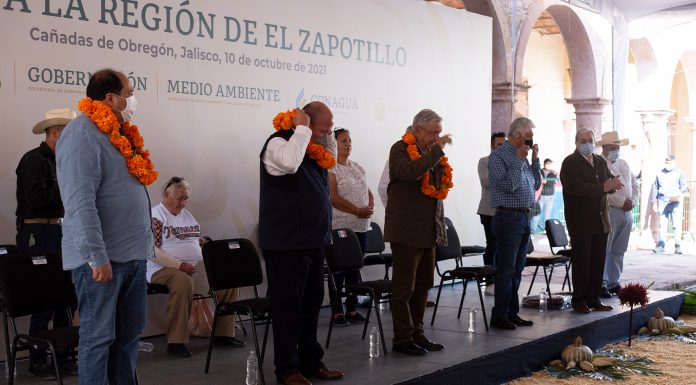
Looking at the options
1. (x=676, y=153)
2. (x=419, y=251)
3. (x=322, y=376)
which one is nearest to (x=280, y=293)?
(x=322, y=376)

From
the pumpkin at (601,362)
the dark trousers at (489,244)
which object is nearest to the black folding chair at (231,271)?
the pumpkin at (601,362)

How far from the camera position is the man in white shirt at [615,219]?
7641 mm

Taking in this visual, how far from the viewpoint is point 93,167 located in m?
3.27

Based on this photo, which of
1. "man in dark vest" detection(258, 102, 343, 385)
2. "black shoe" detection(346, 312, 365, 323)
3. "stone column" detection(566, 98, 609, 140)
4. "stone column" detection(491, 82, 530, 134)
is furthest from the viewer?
"stone column" detection(566, 98, 609, 140)

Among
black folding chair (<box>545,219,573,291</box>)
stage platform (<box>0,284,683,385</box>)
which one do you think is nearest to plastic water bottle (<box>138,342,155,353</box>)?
stage platform (<box>0,284,683,385</box>)

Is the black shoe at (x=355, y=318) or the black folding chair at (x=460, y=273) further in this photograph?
the black shoe at (x=355, y=318)

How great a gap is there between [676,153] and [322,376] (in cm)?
1990

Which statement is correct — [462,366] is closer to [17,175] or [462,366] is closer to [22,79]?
[17,175]

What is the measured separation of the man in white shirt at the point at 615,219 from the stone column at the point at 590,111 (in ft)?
18.6

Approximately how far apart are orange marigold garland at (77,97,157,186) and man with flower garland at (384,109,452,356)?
1785 millimetres

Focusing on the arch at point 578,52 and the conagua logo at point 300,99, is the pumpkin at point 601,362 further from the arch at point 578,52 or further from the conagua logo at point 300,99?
the arch at point 578,52

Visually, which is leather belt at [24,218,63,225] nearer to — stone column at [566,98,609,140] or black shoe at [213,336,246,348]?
black shoe at [213,336,246,348]

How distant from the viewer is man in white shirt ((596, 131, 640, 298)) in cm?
764

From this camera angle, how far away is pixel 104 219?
3.33m
